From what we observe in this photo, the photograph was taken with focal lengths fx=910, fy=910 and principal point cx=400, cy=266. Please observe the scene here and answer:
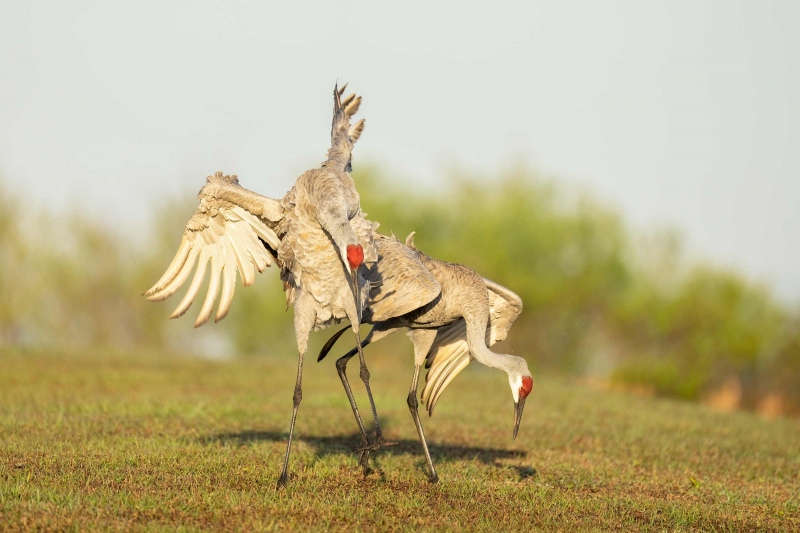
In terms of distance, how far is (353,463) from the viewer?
753 cm

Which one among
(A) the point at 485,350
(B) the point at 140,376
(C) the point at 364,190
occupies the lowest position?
(B) the point at 140,376

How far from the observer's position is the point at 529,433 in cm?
1039

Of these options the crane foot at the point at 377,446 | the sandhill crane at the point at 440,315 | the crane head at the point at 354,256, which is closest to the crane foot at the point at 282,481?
the crane foot at the point at 377,446

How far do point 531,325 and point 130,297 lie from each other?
13.0 m

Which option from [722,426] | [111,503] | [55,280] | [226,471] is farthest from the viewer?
[55,280]

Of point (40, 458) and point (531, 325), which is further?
point (531, 325)

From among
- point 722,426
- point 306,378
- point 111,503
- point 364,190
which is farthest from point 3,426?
point 364,190

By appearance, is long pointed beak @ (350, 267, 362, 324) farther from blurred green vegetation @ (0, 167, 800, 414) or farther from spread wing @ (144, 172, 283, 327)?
blurred green vegetation @ (0, 167, 800, 414)

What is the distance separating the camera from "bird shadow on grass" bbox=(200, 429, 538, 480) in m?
8.16

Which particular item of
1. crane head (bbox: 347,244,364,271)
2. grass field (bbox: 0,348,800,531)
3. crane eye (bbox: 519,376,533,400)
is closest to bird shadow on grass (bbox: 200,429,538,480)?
grass field (bbox: 0,348,800,531)

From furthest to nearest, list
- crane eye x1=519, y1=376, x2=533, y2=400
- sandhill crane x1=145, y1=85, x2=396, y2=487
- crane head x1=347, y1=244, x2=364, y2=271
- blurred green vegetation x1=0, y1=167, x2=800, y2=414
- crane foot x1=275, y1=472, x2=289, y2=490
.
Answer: blurred green vegetation x1=0, y1=167, x2=800, y2=414
crane eye x1=519, y1=376, x2=533, y2=400
sandhill crane x1=145, y1=85, x2=396, y2=487
crane foot x1=275, y1=472, x2=289, y2=490
crane head x1=347, y1=244, x2=364, y2=271

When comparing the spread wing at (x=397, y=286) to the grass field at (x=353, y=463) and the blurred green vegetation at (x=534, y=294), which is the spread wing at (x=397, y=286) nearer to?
the grass field at (x=353, y=463)

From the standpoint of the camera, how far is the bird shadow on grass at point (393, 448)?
26.8ft

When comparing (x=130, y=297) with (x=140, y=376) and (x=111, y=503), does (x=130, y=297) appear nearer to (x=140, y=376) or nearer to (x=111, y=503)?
(x=140, y=376)
